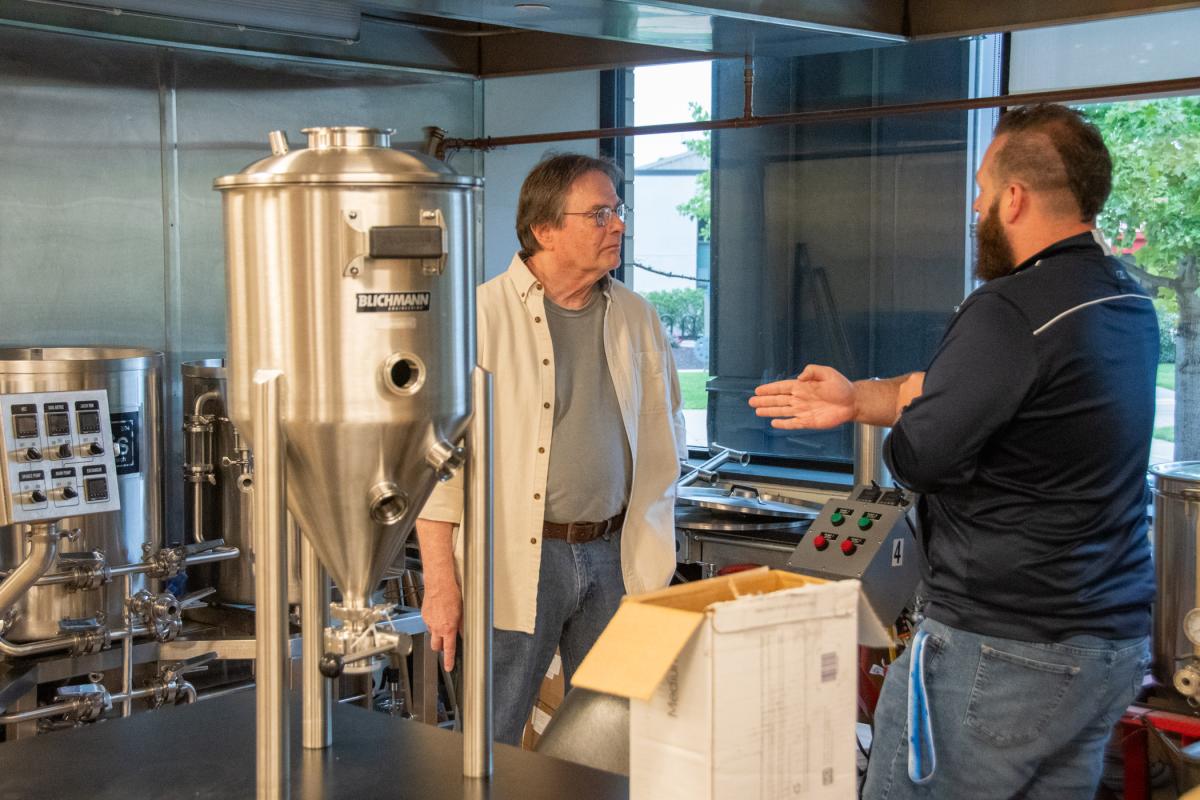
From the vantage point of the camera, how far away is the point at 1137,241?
3.90m

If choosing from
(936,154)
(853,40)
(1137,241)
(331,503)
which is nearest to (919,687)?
(331,503)

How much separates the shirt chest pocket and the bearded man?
2.53 ft

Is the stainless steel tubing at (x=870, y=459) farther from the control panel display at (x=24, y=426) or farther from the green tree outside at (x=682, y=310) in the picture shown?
the control panel display at (x=24, y=426)

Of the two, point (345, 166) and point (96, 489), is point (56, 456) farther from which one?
point (345, 166)

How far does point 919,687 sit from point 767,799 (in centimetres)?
92

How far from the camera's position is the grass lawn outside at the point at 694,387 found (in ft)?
16.3

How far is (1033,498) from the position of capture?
2000 mm

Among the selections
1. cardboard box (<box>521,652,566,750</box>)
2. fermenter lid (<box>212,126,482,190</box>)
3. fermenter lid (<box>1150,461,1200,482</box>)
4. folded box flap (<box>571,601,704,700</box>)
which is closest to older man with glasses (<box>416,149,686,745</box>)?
cardboard box (<box>521,652,566,750</box>)

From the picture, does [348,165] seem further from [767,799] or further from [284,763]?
[767,799]

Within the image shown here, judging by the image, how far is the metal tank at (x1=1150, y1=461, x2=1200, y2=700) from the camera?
292 cm

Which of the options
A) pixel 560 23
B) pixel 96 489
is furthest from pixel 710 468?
pixel 96 489

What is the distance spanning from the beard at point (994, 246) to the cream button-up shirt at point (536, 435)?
84cm

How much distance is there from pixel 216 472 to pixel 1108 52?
272 cm

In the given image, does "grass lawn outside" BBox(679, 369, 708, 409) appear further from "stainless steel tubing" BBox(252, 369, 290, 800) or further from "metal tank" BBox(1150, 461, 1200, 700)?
"stainless steel tubing" BBox(252, 369, 290, 800)
